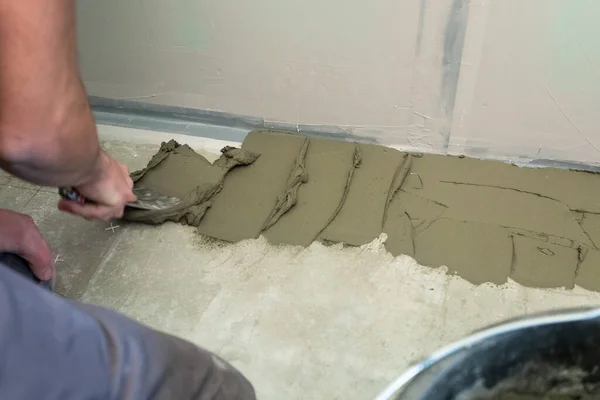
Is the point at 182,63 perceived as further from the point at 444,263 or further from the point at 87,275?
the point at 444,263

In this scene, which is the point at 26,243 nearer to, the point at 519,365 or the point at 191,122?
the point at 191,122

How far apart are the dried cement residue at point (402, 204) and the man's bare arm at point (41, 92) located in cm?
68

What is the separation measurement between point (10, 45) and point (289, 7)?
915 mm

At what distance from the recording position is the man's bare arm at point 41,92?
0.87 m

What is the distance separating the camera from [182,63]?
1.83 m

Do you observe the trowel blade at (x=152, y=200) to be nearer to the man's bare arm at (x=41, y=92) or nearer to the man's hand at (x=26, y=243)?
the man's hand at (x=26, y=243)

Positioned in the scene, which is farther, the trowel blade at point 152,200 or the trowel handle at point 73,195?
the trowel blade at point 152,200

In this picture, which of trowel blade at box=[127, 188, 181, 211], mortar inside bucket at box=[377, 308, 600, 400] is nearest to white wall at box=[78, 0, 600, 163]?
trowel blade at box=[127, 188, 181, 211]

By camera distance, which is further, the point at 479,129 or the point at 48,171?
the point at 479,129

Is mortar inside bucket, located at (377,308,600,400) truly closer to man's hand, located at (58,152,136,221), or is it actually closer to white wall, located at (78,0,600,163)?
man's hand, located at (58,152,136,221)

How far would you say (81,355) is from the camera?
1.92ft

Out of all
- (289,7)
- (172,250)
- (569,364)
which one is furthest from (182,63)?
(569,364)

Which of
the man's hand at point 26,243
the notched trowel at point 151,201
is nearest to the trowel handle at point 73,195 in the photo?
the man's hand at point 26,243

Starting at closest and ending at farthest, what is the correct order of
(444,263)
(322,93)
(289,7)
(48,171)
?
(48,171), (444,263), (289,7), (322,93)
